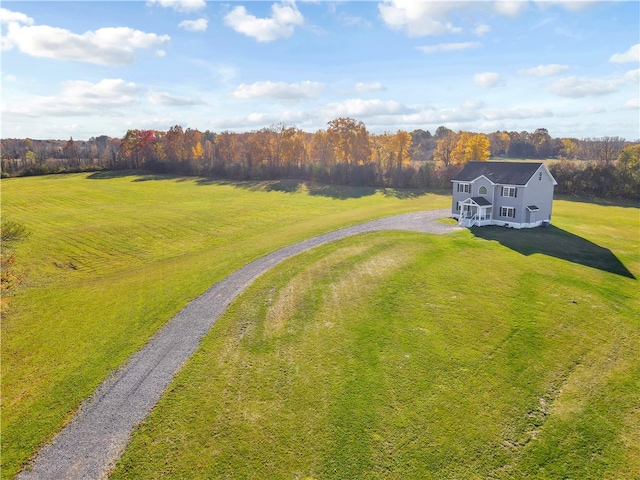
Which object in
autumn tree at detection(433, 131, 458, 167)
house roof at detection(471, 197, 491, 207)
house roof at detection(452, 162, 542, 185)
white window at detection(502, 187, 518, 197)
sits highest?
autumn tree at detection(433, 131, 458, 167)

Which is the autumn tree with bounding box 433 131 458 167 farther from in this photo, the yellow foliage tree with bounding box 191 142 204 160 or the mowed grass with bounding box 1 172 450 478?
the yellow foliage tree with bounding box 191 142 204 160

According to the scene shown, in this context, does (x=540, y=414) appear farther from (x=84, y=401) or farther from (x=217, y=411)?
(x=84, y=401)

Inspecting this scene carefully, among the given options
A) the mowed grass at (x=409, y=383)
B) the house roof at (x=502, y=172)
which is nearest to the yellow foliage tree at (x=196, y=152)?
the house roof at (x=502, y=172)

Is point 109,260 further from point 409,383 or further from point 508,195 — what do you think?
point 508,195

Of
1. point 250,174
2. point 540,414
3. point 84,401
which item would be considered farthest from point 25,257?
point 250,174

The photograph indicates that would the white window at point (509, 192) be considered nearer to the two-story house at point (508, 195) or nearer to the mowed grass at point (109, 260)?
the two-story house at point (508, 195)

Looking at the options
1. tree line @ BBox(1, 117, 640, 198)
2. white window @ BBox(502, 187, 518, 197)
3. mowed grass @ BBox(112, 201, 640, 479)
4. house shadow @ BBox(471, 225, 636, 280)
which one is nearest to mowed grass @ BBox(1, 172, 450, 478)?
mowed grass @ BBox(112, 201, 640, 479)
